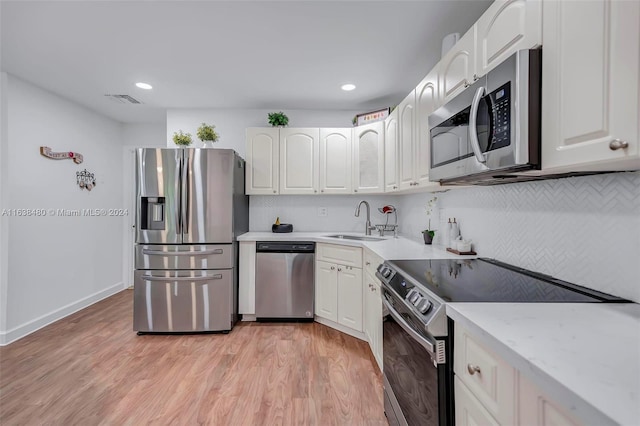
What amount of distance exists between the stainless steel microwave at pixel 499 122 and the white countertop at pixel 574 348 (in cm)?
51

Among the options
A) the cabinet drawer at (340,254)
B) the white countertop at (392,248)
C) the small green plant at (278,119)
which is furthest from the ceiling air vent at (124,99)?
the cabinet drawer at (340,254)

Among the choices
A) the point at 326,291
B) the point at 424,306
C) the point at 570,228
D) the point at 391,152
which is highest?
the point at 391,152

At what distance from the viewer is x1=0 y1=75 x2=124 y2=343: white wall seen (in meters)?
2.87

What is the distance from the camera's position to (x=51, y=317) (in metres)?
3.19

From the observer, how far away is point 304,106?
11.9 feet

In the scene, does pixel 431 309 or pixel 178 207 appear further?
pixel 178 207

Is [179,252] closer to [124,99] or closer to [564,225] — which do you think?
[124,99]

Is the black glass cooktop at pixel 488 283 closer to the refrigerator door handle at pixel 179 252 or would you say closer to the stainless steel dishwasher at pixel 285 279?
the stainless steel dishwasher at pixel 285 279

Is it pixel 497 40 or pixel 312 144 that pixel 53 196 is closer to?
pixel 312 144

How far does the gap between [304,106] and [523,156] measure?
2957 mm

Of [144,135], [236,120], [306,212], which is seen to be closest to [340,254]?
[306,212]

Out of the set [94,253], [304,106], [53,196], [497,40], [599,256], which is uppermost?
[304,106]

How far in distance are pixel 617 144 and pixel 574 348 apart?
53cm

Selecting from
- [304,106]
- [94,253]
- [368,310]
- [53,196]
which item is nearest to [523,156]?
[368,310]
